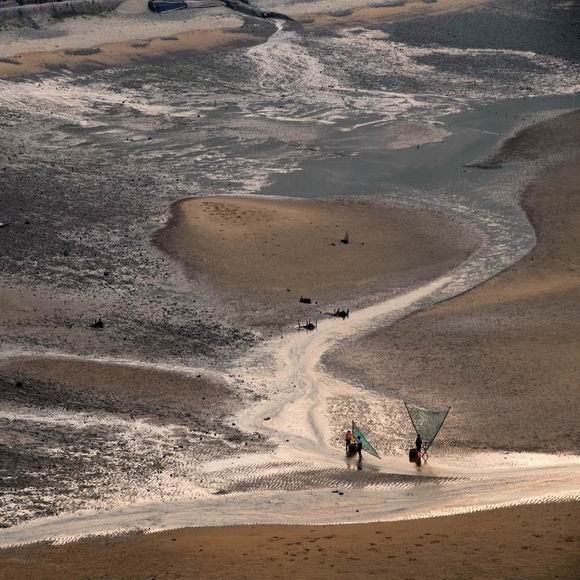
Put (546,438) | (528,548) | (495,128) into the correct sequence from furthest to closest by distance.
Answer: (495,128), (546,438), (528,548)

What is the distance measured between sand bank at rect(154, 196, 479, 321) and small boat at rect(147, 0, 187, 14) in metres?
29.0

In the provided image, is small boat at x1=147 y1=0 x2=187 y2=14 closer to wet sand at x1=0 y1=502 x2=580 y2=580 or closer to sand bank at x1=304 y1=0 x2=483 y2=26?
sand bank at x1=304 y1=0 x2=483 y2=26

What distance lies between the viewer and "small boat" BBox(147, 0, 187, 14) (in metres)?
76.8

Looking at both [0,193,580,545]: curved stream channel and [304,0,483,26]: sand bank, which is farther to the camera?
[304,0,483,26]: sand bank

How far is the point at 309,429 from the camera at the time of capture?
32.8m

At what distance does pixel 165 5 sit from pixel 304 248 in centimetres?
3583

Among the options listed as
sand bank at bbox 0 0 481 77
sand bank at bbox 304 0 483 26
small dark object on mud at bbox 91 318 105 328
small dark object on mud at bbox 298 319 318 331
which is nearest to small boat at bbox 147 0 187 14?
sand bank at bbox 0 0 481 77

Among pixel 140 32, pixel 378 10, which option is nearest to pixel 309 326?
pixel 140 32

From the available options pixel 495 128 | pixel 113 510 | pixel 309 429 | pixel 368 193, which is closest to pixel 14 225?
pixel 368 193

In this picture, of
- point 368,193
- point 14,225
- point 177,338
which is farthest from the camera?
point 368,193

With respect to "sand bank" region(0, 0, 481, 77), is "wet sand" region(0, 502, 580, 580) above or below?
below

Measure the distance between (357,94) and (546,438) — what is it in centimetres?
3669

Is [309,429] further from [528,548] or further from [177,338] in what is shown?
[528,548]

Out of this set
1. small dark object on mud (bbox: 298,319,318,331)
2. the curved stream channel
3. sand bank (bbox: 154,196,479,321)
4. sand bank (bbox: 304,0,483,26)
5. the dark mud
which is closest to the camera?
the curved stream channel
